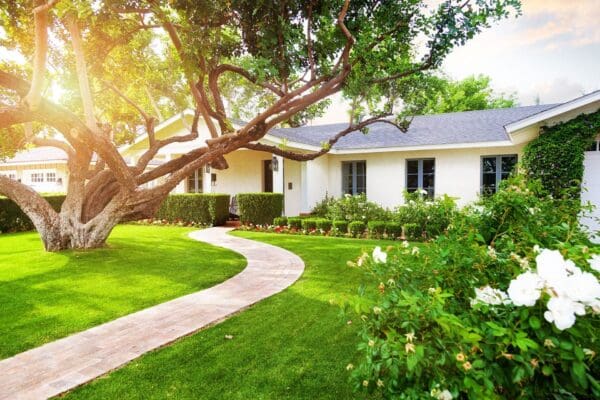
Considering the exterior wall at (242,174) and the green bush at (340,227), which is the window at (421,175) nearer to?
the green bush at (340,227)

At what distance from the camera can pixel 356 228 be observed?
509 inches

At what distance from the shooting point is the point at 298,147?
16.0m

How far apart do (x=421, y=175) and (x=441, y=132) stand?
2167mm

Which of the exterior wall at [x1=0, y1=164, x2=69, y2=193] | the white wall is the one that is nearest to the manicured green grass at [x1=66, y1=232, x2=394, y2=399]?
the white wall

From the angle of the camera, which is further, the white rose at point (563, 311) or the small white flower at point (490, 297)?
the small white flower at point (490, 297)

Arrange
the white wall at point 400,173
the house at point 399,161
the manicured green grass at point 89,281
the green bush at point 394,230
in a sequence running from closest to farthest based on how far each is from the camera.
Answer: the manicured green grass at point 89,281, the green bush at point 394,230, the house at point 399,161, the white wall at point 400,173

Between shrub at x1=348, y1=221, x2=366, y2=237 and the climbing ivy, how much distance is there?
218 inches

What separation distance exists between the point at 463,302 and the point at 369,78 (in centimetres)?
887

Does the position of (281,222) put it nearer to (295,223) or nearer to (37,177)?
(295,223)

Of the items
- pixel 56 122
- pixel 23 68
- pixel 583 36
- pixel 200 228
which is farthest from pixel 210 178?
pixel 583 36

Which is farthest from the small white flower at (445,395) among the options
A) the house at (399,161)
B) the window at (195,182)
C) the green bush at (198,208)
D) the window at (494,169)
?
the window at (195,182)

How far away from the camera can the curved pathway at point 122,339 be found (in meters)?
3.55

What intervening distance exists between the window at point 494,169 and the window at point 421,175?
193cm

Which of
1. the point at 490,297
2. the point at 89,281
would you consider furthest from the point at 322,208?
the point at 490,297
